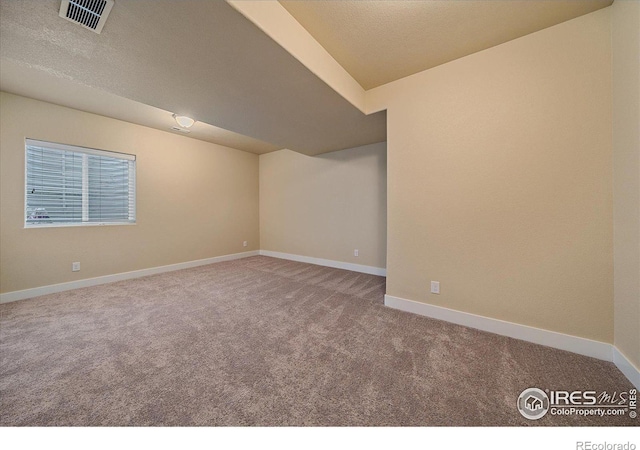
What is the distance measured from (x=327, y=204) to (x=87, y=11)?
3.57 m

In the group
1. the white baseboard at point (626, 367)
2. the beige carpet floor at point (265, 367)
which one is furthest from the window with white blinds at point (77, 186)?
the white baseboard at point (626, 367)

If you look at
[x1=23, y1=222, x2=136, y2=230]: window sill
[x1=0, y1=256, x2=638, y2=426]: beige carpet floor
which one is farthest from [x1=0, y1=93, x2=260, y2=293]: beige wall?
[x1=0, y1=256, x2=638, y2=426]: beige carpet floor

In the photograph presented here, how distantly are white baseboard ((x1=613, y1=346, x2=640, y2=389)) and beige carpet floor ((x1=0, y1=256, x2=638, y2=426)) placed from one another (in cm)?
4

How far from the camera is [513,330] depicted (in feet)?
6.00

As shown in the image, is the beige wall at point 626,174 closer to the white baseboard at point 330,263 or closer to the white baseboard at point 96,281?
the white baseboard at point 330,263

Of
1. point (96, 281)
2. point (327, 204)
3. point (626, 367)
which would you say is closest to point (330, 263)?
point (327, 204)

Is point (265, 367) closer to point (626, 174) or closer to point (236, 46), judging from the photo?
point (236, 46)

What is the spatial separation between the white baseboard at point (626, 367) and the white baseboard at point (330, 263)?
2389mm

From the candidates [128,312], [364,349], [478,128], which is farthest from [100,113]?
[478,128]

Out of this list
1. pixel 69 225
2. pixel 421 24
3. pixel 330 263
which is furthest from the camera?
pixel 330 263

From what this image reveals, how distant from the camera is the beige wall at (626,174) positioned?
1293 millimetres

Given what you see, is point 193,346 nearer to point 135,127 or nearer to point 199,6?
point 199,6

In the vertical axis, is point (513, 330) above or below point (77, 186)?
below

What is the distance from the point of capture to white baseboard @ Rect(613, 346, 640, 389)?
1.29 metres
